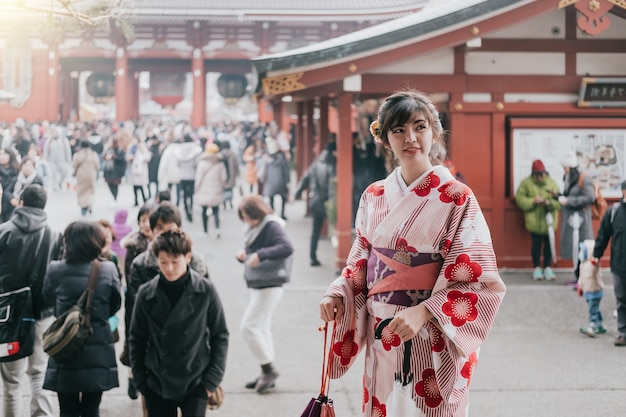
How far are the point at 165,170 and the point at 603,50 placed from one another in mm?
8000

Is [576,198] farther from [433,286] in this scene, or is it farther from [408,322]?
[408,322]

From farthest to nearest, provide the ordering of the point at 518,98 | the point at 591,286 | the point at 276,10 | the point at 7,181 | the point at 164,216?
the point at 276,10
the point at 7,181
the point at 518,98
the point at 591,286
the point at 164,216

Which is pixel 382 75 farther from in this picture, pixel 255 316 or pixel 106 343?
pixel 106 343

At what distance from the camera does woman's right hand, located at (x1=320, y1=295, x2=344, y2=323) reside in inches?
121

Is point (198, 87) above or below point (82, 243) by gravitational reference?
above

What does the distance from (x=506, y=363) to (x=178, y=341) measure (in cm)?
351

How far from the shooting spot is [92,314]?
4305 millimetres

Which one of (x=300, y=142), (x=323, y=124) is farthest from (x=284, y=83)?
(x=300, y=142)

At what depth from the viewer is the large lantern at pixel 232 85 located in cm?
3394

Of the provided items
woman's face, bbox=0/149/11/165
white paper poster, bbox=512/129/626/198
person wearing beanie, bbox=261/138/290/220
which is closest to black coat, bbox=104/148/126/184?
person wearing beanie, bbox=261/138/290/220

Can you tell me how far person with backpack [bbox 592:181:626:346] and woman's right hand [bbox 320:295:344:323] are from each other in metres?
4.33

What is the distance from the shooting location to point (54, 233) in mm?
5113

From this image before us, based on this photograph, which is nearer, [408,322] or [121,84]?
[408,322]

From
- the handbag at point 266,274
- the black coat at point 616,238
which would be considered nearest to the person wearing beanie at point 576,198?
the black coat at point 616,238
